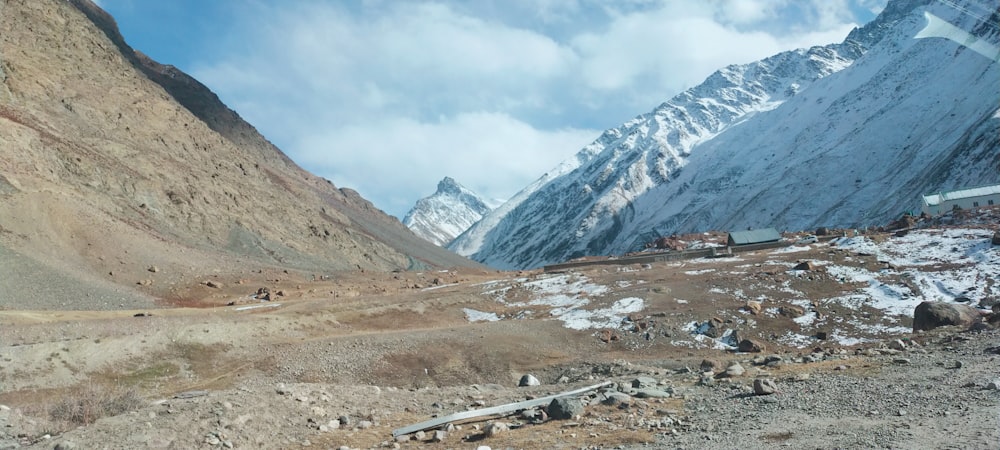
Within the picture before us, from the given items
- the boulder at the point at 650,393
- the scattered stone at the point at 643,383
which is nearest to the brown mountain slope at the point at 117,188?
the scattered stone at the point at 643,383

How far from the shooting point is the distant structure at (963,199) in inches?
3524

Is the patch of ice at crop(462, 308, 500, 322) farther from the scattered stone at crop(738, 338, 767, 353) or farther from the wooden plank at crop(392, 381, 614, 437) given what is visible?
the wooden plank at crop(392, 381, 614, 437)

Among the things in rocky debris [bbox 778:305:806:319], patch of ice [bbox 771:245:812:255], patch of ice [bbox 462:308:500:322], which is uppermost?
patch of ice [bbox 771:245:812:255]

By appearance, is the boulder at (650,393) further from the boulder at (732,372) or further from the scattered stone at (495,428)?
the scattered stone at (495,428)

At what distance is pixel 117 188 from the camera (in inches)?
2657

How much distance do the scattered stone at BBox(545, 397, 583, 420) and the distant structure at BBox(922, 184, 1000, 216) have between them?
3648 inches

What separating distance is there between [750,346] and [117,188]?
64.1m

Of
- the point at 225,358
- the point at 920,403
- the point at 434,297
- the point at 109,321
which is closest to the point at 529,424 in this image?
the point at 920,403

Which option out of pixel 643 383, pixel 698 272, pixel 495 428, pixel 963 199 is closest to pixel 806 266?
pixel 698 272

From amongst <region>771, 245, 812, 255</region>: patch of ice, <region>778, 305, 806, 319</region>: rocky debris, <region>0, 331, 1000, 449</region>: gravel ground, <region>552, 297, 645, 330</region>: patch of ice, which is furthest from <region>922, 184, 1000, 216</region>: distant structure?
<region>0, 331, 1000, 449</region>: gravel ground

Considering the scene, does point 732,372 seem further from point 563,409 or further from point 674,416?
point 563,409

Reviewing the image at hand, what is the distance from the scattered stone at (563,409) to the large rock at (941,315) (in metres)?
20.3

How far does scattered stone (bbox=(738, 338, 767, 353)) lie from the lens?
1248 inches

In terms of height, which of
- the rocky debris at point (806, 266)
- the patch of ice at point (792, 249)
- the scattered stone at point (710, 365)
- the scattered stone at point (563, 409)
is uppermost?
the patch of ice at point (792, 249)
